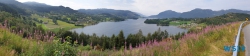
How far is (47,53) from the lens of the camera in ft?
16.1

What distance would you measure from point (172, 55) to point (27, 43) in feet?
16.6

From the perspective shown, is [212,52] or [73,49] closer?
[73,49]

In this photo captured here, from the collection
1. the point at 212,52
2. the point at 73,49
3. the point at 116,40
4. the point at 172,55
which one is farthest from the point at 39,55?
the point at 116,40

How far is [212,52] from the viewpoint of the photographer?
5668 millimetres

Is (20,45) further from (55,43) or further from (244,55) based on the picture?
(244,55)

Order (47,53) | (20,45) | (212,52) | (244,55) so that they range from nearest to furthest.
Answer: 1. (47,53)
2. (244,55)
3. (212,52)
4. (20,45)

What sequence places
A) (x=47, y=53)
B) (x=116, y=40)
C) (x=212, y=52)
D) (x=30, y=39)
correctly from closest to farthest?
(x=47, y=53) → (x=212, y=52) → (x=30, y=39) → (x=116, y=40)


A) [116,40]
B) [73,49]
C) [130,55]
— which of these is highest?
[73,49]

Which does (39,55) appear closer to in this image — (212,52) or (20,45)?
(20,45)

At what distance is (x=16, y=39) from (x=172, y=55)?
5460mm

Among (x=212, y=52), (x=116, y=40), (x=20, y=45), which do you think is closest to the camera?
(x=212, y=52)

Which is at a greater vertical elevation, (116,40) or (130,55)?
(130,55)

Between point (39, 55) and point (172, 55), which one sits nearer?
point (39, 55)

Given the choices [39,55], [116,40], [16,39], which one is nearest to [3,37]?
[16,39]
